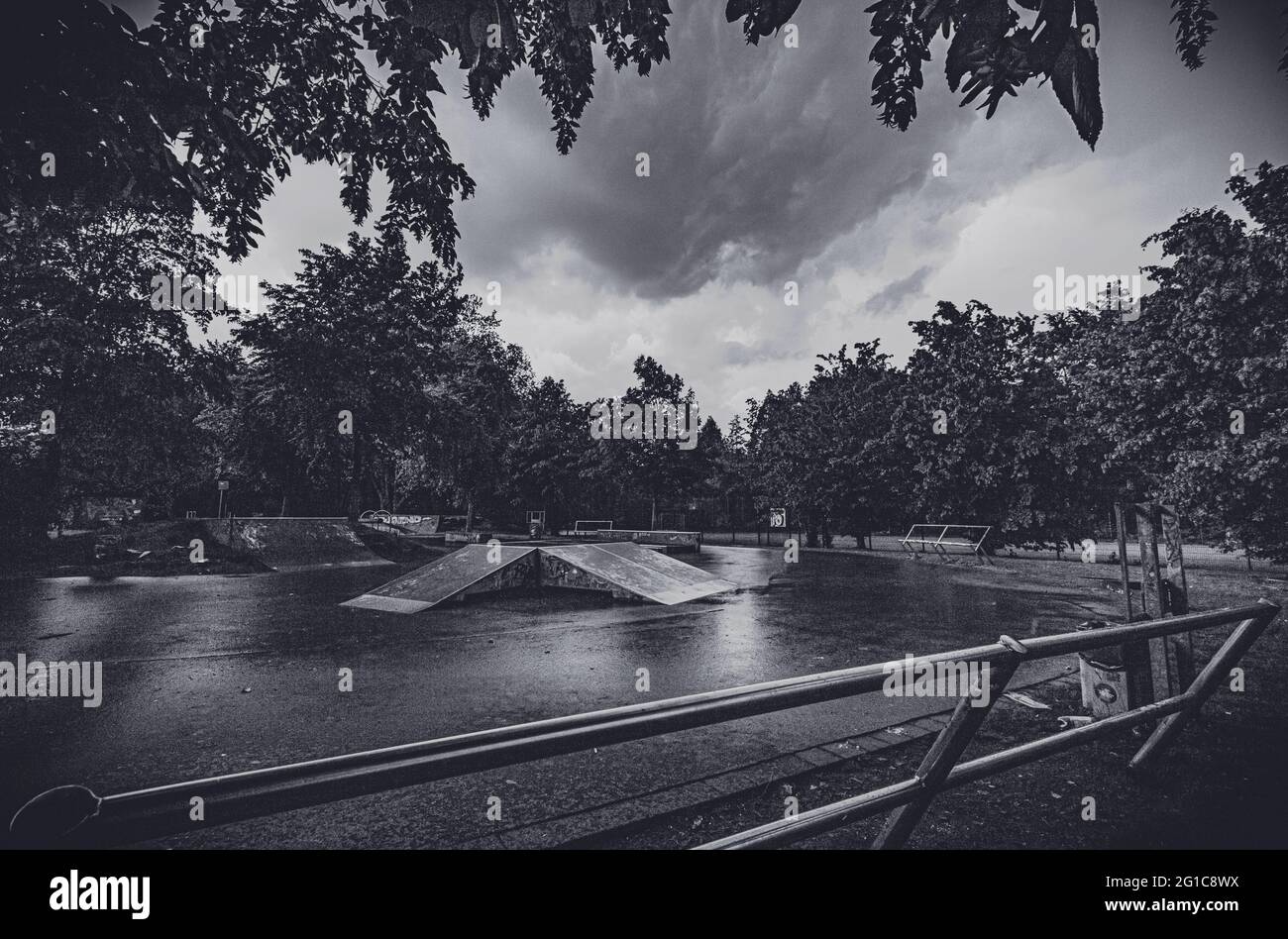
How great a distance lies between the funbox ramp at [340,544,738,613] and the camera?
30.4ft

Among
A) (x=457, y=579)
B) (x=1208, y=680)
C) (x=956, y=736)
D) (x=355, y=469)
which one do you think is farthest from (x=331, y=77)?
(x=355, y=469)

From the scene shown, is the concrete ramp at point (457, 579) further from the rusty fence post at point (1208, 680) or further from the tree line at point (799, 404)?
the rusty fence post at point (1208, 680)

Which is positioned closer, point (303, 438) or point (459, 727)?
point (459, 727)

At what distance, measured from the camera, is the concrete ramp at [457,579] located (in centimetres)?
896

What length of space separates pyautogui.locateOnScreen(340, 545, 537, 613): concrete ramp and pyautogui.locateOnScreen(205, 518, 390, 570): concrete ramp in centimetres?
741

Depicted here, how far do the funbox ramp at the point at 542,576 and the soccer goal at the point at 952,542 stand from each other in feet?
33.7

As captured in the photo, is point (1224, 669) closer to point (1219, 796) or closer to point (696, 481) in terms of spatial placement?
point (1219, 796)

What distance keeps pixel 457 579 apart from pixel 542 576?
175 centimetres

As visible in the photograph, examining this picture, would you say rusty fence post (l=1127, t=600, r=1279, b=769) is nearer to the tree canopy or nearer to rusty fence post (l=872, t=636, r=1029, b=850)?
rusty fence post (l=872, t=636, r=1029, b=850)

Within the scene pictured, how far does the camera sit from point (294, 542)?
1644cm
